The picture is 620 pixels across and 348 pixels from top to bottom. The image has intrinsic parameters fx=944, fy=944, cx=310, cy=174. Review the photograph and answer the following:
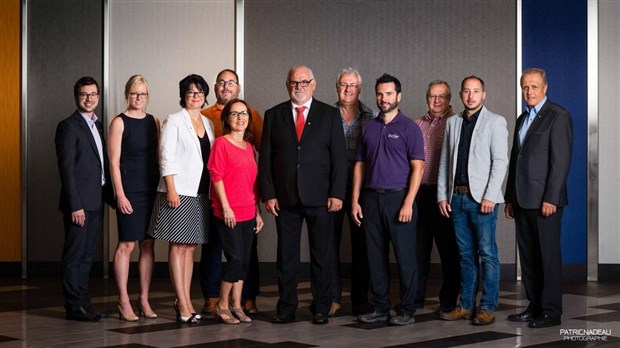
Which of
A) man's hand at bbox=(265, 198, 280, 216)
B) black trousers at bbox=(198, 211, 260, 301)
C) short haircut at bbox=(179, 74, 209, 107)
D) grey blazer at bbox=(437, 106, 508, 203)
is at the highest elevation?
short haircut at bbox=(179, 74, 209, 107)

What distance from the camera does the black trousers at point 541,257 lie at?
5395 millimetres

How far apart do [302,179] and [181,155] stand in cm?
71

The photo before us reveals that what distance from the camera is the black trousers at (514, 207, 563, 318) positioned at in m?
5.39

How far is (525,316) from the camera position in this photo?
5.55 metres

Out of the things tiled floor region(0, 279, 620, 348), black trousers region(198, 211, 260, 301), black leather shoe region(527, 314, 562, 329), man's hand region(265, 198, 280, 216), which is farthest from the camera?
black trousers region(198, 211, 260, 301)

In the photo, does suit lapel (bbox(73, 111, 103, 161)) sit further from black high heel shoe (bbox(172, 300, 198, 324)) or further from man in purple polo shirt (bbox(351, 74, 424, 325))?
man in purple polo shirt (bbox(351, 74, 424, 325))

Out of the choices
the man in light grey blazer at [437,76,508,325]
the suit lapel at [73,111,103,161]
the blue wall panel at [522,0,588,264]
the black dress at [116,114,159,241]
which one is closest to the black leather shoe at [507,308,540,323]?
the man in light grey blazer at [437,76,508,325]

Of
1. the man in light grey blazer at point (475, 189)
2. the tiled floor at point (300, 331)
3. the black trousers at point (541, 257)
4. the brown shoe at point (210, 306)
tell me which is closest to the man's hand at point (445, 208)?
the man in light grey blazer at point (475, 189)

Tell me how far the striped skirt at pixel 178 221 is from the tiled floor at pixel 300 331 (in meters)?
0.50

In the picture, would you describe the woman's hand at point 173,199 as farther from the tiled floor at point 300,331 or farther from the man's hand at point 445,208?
the man's hand at point 445,208

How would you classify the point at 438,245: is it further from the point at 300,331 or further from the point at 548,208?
the point at 300,331

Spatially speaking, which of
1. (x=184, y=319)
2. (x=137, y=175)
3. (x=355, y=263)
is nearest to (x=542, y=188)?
(x=355, y=263)

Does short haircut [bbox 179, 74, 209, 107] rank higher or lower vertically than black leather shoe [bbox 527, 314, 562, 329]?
higher

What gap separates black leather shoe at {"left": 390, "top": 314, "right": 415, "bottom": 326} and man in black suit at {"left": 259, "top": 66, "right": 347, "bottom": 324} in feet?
1.28
